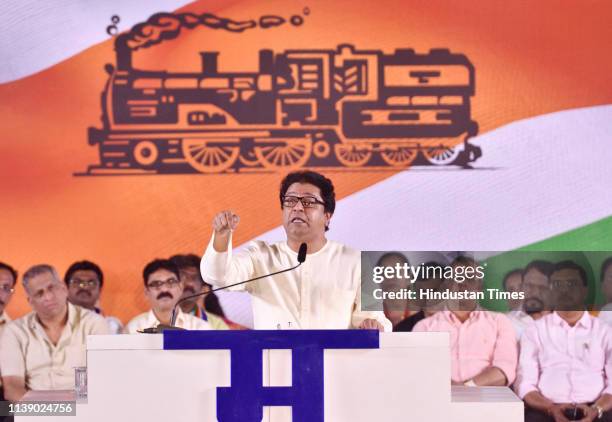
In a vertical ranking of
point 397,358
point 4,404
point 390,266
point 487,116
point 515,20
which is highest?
point 515,20

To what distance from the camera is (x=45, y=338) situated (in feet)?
16.3

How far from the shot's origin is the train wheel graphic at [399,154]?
5.06 meters

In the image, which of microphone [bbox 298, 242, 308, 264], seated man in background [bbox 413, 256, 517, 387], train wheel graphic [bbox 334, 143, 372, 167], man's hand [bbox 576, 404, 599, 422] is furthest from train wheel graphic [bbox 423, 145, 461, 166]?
microphone [bbox 298, 242, 308, 264]

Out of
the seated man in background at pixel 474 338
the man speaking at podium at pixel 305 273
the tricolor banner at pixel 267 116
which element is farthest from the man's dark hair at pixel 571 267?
the man speaking at podium at pixel 305 273

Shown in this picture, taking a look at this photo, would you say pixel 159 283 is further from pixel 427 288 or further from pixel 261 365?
pixel 261 365

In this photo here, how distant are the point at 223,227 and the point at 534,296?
91.5 inches

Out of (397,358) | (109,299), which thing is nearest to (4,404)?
(109,299)

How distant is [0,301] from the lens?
A: 5043mm

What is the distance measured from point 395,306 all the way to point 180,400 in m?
2.51

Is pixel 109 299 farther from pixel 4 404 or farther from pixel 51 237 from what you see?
pixel 4 404

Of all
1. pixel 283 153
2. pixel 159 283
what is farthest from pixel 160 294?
pixel 283 153

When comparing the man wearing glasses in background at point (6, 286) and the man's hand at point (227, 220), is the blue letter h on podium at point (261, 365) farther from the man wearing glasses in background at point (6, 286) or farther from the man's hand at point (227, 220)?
the man wearing glasses in background at point (6, 286)

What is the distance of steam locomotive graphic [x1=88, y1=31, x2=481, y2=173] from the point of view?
5082 millimetres

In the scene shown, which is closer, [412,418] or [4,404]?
[412,418]
